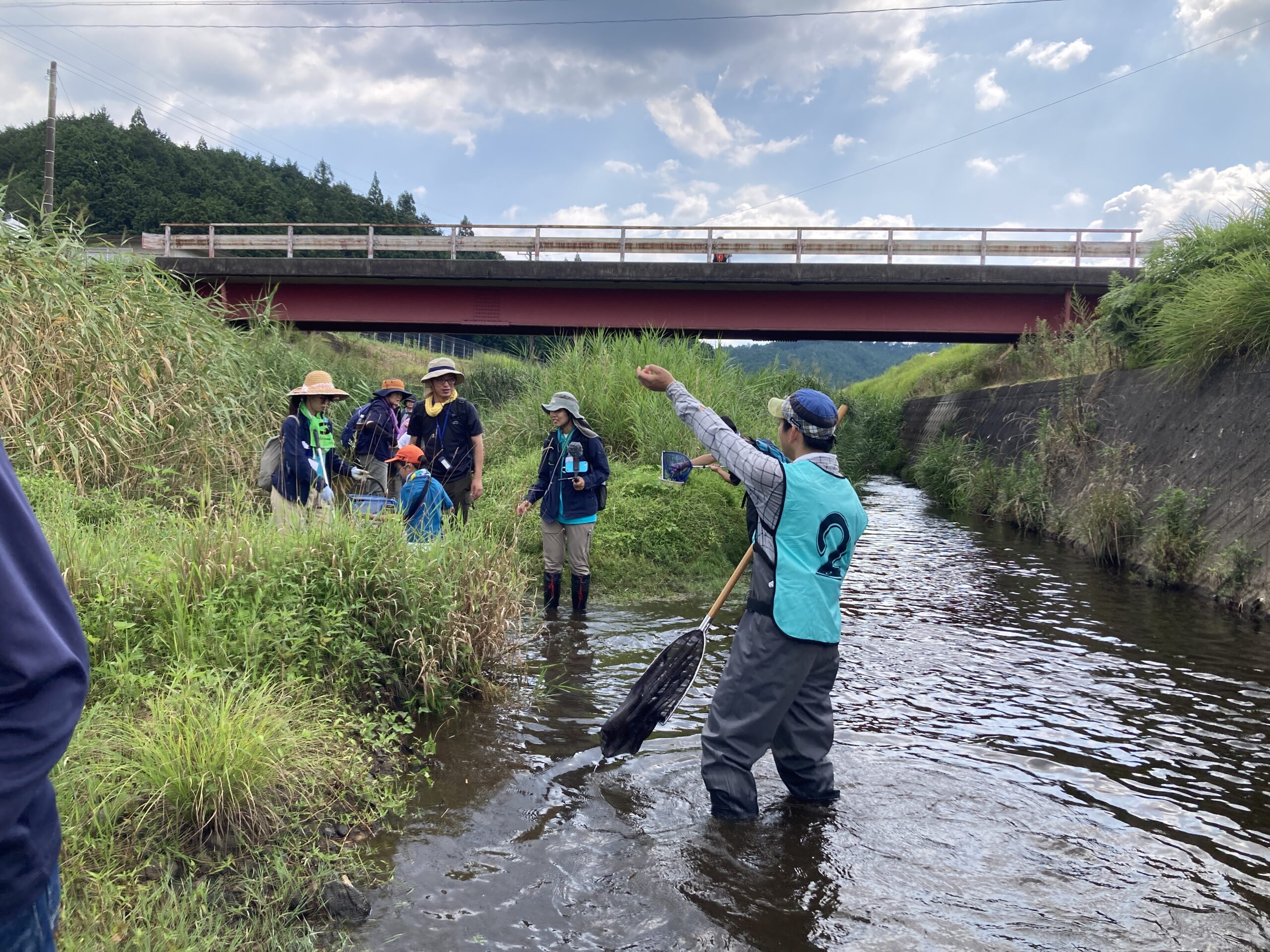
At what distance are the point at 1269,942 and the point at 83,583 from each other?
5.87 m

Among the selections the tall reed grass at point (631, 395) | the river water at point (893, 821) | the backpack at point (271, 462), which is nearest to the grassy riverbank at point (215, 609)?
the backpack at point (271, 462)

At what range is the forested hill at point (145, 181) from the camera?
218 ft

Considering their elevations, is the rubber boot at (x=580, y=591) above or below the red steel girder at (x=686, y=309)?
below

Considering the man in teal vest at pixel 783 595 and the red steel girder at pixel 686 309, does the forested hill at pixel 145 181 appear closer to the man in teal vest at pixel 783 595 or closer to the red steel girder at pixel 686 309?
the red steel girder at pixel 686 309

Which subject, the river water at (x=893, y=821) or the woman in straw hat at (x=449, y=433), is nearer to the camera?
the river water at (x=893, y=821)

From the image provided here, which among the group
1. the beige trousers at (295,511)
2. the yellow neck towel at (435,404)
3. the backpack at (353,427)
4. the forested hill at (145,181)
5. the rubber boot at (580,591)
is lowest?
the rubber boot at (580,591)

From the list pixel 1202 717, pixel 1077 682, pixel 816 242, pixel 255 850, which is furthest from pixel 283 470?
pixel 816 242

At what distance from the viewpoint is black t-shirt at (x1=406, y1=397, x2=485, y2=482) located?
8367 millimetres

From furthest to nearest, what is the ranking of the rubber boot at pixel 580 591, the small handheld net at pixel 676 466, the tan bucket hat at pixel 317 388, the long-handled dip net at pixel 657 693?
the rubber boot at pixel 580 591, the tan bucket hat at pixel 317 388, the small handheld net at pixel 676 466, the long-handled dip net at pixel 657 693

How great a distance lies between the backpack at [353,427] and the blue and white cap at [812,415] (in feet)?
19.4

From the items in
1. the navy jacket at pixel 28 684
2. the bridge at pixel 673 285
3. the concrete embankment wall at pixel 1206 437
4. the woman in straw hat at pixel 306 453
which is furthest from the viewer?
the bridge at pixel 673 285

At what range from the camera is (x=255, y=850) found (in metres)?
3.43

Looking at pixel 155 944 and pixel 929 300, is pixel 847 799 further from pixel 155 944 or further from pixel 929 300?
pixel 929 300

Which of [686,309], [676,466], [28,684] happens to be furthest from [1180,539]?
[686,309]
